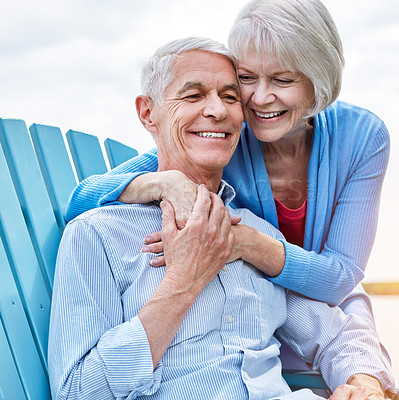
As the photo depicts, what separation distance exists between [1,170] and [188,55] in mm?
660

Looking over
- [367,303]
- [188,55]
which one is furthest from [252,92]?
[367,303]

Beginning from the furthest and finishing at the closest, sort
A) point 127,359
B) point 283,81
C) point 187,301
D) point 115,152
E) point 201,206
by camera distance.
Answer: point 115,152
point 283,81
point 201,206
point 187,301
point 127,359

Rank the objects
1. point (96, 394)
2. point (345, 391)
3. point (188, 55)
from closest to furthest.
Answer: point (96, 394) < point (345, 391) < point (188, 55)

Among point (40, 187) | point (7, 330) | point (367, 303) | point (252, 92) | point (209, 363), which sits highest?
point (252, 92)

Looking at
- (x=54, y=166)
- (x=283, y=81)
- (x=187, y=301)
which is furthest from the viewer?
(x=54, y=166)

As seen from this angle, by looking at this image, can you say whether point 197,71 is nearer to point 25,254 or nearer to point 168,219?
point 168,219

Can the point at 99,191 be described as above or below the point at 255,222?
above

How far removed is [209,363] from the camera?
4.85ft

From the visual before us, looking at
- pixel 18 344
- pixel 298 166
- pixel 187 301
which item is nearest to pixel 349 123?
pixel 298 166

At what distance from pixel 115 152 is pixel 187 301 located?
1.14m

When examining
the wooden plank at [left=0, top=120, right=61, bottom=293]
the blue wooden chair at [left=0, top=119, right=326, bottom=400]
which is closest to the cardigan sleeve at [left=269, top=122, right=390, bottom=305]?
the blue wooden chair at [left=0, top=119, right=326, bottom=400]

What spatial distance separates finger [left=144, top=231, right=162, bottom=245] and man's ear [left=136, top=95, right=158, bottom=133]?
382 mm

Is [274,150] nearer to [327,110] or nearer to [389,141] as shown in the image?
[327,110]

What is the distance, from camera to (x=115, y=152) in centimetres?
241
